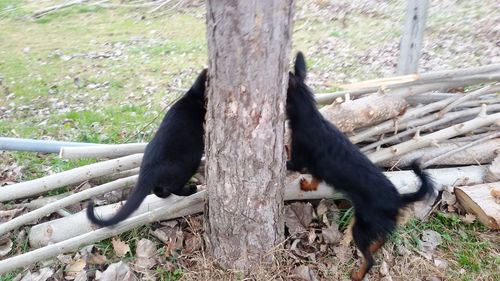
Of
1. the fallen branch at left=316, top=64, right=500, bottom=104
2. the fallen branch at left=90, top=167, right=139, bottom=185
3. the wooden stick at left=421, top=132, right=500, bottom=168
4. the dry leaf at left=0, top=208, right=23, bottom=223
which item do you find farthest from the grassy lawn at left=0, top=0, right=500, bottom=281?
the fallen branch at left=316, top=64, right=500, bottom=104

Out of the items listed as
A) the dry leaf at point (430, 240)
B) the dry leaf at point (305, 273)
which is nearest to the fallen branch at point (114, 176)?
the dry leaf at point (305, 273)

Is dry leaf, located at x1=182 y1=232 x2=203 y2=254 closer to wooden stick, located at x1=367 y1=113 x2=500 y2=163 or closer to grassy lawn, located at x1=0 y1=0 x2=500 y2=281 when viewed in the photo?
grassy lawn, located at x1=0 y1=0 x2=500 y2=281

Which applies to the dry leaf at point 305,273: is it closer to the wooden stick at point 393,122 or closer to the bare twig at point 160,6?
the wooden stick at point 393,122

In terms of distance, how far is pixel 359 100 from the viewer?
3.45 meters

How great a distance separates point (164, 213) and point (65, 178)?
872mm

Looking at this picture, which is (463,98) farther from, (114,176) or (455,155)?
(114,176)

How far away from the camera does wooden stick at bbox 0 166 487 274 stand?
9.51 feet

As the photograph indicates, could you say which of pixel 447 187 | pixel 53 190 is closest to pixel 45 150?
pixel 53 190

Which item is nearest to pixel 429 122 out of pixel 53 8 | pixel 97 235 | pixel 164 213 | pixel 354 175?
pixel 354 175

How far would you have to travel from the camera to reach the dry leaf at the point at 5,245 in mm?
3160

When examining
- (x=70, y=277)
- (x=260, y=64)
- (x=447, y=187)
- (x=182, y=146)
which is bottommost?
(x=70, y=277)

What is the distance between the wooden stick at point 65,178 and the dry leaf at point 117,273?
0.77 meters

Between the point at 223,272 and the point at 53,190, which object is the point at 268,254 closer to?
the point at 223,272

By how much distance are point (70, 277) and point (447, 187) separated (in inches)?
109
